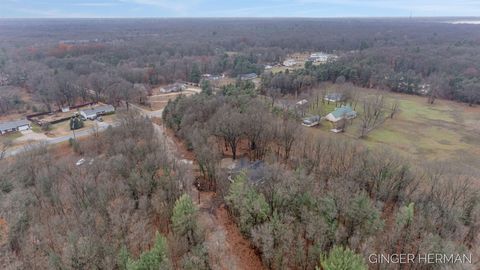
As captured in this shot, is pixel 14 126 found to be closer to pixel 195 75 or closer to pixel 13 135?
pixel 13 135

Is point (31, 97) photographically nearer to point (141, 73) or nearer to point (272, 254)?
point (141, 73)

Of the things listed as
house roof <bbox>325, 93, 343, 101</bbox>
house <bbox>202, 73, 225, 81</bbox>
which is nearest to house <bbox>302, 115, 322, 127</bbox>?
house roof <bbox>325, 93, 343, 101</bbox>

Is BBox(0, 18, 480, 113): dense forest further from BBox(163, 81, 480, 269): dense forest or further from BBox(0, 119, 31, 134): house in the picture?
BBox(163, 81, 480, 269): dense forest

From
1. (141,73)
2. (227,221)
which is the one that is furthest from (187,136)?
(141,73)

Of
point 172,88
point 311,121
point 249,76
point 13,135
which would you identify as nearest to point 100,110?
point 13,135

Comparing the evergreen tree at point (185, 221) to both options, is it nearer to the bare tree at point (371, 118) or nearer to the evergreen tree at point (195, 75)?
the bare tree at point (371, 118)
